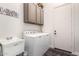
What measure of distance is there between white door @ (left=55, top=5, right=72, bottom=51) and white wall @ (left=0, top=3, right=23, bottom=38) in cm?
135

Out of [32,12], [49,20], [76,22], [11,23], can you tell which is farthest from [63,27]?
[11,23]

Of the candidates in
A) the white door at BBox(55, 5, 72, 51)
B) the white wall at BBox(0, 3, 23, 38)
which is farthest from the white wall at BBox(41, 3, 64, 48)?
the white wall at BBox(0, 3, 23, 38)

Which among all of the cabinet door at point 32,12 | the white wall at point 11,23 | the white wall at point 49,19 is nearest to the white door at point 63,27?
the white wall at point 49,19

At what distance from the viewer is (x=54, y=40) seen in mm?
3193

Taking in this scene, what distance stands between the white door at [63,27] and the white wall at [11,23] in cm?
135

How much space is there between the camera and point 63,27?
9.35 ft

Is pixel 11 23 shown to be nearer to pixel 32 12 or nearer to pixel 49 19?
pixel 32 12

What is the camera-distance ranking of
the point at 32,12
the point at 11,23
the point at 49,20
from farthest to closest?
1. the point at 49,20
2. the point at 32,12
3. the point at 11,23

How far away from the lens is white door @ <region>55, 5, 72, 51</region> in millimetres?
2711

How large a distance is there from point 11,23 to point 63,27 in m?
1.72

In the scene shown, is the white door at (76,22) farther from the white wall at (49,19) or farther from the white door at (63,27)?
the white wall at (49,19)

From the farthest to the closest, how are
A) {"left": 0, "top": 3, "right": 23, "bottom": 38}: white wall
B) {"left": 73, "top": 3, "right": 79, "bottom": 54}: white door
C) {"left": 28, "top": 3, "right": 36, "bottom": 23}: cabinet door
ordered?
{"left": 28, "top": 3, "right": 36, "bottom": 23}: cabinet door → {"left": 73, "top": 3, "right": 79, "bottom": 54}: white door → {"left": 0, "top": 3, "right": 23, "bottom": 38}: white wall

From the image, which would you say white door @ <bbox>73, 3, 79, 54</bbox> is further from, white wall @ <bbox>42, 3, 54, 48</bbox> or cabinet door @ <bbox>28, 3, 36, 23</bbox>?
cabinet door @ <bbox>28, 3, 36, 23</bbox>

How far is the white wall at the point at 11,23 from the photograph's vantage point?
6.08 feet
